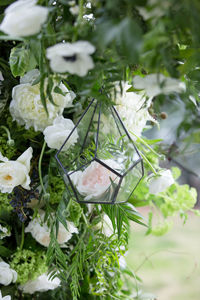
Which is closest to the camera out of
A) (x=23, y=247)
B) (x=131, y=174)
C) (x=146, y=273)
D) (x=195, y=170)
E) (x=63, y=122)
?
(x=131, y=174)

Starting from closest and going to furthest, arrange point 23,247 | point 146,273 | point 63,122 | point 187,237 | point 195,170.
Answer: point 63,122 → point 23,247 → point 195,170 → point 146,273 → point 187,237

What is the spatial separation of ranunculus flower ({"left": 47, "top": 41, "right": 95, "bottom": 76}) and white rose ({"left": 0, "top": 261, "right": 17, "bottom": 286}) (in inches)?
22.0

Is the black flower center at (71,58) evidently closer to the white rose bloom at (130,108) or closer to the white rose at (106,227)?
the white rose bloom at (130,108)

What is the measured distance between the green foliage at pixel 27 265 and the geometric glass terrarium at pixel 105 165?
0.95 ft

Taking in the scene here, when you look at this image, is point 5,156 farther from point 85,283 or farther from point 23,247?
point 85,283

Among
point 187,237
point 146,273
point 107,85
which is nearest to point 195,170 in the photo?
point 107,85

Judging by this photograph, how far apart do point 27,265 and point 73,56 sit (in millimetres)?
582

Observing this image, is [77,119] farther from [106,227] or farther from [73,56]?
[73,56]

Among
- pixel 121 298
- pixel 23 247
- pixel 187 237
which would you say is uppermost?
pixel 23 247

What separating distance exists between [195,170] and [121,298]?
1.68 feet

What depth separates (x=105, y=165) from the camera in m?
0.56

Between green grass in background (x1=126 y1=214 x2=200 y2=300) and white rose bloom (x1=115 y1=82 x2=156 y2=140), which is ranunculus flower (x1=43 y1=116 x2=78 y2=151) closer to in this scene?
white rose bloom (x1=115 y1=82 x2=156 y2=140)

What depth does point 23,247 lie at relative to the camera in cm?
89

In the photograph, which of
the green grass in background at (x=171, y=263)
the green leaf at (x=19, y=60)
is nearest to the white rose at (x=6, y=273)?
the green leaf at (x=19, y=60)
